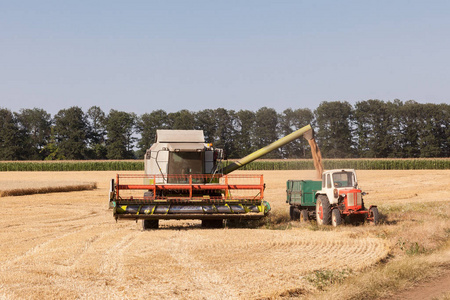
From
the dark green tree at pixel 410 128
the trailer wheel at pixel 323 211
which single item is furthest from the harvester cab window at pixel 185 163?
the dark green tree at pixel 410 128

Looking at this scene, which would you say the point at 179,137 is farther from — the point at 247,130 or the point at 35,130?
the point at 35,130

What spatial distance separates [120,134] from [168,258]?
95198 mm

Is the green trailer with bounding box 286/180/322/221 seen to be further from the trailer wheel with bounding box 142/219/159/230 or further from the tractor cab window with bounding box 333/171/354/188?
the trailer wheel with bounding box 142/219/159/230

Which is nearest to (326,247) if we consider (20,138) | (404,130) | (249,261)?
(249,261)

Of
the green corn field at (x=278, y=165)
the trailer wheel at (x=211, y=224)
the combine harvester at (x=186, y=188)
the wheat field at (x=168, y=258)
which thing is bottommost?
the wheat field at (x=168, y=258)

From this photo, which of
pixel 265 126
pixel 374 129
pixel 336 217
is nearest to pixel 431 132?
pixel 374 129

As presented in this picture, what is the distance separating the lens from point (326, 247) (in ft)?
42.7

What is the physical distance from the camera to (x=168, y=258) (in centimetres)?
A: 1173

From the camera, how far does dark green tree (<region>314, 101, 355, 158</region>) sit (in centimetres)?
9512

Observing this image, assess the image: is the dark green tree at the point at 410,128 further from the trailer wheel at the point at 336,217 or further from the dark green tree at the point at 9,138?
the trailer wheel at the point at 336,217

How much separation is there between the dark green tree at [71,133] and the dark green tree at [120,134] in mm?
4808

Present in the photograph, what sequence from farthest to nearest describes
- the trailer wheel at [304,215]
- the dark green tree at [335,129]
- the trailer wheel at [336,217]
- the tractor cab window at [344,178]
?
the dark green tree at [335,129]
the trailer wheel at [304,215]
the tractor cab window at [344,178]
the trailer wheel at [336,217]

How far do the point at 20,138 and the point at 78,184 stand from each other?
7434 centimetres

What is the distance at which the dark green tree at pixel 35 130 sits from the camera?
106900 mm
